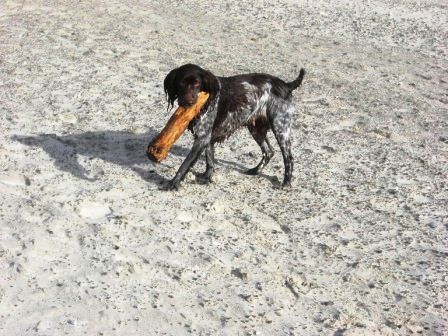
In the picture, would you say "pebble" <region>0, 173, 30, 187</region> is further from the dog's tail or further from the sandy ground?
the dog's tail

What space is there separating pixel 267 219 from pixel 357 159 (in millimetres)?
1954

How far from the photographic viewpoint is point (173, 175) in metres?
7.71

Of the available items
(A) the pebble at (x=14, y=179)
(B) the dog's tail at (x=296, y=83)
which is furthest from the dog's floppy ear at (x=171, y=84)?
(A) the pebble at (x=14, y=179)

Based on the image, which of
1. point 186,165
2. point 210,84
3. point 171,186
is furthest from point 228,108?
point 171,186

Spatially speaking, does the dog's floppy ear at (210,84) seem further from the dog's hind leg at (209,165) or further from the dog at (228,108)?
the dog's hind leg at (209,165)

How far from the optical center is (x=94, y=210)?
6824 millimetres

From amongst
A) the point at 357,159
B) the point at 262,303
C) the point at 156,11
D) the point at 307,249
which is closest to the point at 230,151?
the point at 357,159

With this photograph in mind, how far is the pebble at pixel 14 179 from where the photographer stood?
720cm

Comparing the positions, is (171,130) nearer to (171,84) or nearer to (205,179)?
(171,84)

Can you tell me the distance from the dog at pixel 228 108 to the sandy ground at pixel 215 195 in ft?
1.17

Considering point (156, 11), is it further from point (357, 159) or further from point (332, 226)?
point (332, 226)

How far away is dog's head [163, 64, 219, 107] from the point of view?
22.4 ft

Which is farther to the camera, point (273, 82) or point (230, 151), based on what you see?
point (230, 151)

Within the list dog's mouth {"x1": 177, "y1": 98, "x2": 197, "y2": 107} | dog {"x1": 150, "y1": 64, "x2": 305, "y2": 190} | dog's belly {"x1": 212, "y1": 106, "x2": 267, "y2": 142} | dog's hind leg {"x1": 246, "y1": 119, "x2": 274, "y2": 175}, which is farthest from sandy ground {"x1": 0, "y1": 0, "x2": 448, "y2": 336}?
dog's mouth {"x1": 177, "y1": 98, "x2": 197, "y2": 107}
